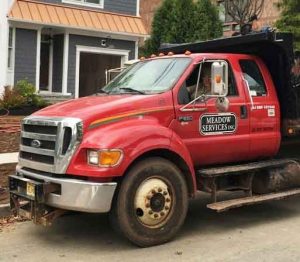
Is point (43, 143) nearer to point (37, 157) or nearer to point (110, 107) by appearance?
point (37, 157)

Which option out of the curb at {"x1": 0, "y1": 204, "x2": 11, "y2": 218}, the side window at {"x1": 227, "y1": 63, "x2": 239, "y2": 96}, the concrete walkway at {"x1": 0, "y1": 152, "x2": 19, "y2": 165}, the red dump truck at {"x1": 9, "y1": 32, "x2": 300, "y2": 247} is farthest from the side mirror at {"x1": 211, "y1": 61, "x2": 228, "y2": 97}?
the concrete walkway at {"x1": 0, "y1": 152, "x2": 19, "y2": 165}

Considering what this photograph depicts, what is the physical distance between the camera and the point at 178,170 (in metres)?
6.92

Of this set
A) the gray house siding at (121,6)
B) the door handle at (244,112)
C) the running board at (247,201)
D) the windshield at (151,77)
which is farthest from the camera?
the gray house siding at (121,6)

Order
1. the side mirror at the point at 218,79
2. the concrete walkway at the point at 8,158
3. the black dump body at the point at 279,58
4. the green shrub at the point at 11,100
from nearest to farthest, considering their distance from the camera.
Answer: the side mirror at the point at 218,79
the black dump body at the point at 279,58
the concrete walkway at the point at 8,158
the green shrub at the point at 11,100

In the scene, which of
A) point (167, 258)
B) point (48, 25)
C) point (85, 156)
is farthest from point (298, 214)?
point (48, 25)

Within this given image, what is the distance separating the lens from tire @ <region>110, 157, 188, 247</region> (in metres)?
6.45

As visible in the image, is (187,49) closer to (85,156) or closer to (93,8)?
(85,156)

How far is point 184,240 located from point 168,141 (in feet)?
3.97

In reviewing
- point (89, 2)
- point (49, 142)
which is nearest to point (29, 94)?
point (89, 2)

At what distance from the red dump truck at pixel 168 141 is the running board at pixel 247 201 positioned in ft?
0.06

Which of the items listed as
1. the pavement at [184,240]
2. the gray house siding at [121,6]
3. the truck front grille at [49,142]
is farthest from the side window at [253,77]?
the gray house siding at [121,6]

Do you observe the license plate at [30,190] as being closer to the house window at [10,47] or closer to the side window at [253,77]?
the side window at [253,77]

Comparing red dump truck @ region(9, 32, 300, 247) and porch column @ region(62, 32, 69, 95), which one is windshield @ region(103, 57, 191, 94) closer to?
red dump truck @ region(9, 32, 300, 247)

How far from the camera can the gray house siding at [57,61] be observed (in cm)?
2078
